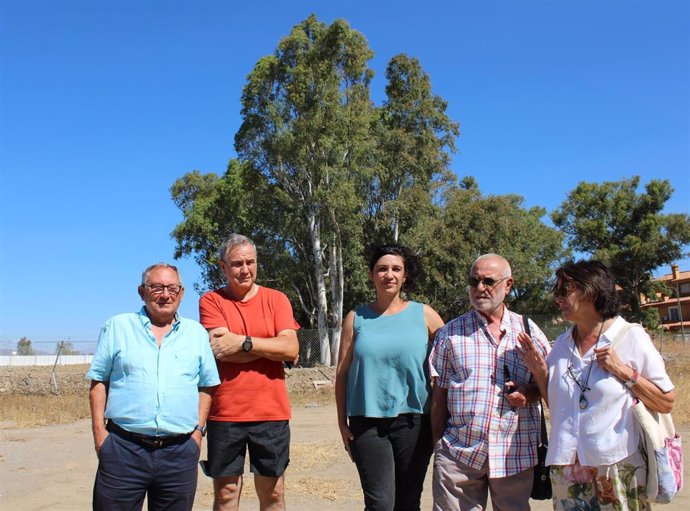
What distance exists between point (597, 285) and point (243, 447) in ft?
7.38

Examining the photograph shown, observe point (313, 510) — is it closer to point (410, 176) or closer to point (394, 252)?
point (394, 252)

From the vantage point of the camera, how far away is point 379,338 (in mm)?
3811

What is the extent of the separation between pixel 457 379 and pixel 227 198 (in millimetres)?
28740

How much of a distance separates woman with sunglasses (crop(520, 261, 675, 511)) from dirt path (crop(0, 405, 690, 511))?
2.75 metres

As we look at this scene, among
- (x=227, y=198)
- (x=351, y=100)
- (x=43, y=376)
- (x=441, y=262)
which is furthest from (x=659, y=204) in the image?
(x=43, y=376)

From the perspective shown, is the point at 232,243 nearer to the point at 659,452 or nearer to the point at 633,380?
the point at 633,380

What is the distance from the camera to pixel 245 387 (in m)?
3.92

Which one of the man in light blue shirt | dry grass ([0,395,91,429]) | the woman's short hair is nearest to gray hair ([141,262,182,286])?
the man in light blue shirt

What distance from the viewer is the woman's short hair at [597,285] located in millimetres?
3316

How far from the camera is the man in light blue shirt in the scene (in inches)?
133

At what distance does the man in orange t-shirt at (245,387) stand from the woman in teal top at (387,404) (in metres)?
0.41

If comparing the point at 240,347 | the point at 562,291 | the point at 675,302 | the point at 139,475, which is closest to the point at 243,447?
the point at 240,347

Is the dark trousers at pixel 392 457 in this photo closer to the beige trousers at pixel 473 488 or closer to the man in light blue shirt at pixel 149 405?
the beige trousers at pixel 473 488

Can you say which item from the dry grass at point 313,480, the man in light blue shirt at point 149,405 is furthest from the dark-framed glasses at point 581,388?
the dry grass at point 313,480
